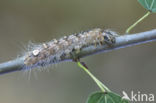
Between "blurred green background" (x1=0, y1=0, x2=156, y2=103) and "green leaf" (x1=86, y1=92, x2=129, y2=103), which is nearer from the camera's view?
"green leaf" (x1=86, y1=92, x2=129, y2=103)

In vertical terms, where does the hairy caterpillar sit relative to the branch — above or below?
above

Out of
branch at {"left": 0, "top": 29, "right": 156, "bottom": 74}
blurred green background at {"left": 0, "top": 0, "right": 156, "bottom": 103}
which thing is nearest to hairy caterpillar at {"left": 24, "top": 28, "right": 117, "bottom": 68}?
branch at {"left": 0, "top": 29, "right": 156, "bottom": 74}

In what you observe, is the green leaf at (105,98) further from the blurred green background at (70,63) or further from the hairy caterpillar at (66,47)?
the blurred green background at (70,63)

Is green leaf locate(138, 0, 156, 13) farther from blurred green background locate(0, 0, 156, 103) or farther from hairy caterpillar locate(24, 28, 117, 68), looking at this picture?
blurred green background locate(0, 0, 156, 103)

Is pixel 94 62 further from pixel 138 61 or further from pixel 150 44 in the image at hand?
pixel 150 44

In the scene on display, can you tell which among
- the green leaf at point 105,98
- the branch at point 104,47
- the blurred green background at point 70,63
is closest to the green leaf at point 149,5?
the branch at point 104,47
